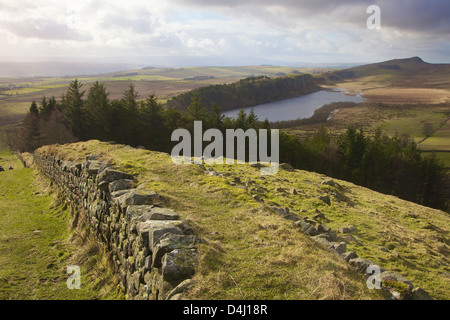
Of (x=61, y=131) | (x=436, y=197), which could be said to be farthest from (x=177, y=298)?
(x=436, y=197)

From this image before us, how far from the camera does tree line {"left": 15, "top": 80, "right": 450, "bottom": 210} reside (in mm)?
37906

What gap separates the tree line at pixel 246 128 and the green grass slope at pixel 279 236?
20.7m

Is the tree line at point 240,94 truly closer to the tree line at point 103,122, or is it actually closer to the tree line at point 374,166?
the tree line at point 103,122

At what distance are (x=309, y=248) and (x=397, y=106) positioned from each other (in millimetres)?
192843

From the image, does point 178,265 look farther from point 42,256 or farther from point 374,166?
point 374,166

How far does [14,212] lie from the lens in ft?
45.6

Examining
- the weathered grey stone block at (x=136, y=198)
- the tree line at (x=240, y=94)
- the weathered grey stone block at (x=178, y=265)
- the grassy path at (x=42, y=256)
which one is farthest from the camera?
the tree line at (x=240, y=94)

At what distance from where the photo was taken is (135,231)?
740 cm

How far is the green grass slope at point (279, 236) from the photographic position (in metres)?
5.45

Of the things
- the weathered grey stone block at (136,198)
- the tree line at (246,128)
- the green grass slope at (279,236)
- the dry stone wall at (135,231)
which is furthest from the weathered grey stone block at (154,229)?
the tree line at (246,128)

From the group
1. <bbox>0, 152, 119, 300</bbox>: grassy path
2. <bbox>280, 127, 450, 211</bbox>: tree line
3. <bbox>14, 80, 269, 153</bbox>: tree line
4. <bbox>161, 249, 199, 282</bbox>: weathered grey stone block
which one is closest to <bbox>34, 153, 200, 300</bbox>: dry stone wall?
<bbox>161, 249, 199, 282</bbox>: weathered grey stone block

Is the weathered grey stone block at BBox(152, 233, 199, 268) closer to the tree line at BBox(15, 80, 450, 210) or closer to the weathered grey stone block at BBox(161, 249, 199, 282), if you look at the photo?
the weathered grey stone block at BBox(161, 249, 199, 282)
